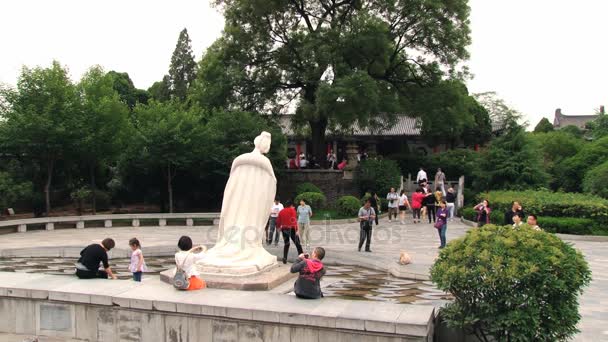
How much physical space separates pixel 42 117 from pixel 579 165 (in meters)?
29.8

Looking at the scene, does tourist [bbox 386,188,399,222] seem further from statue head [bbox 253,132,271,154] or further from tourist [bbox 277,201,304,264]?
statue head [bbox 253,132,271,154]

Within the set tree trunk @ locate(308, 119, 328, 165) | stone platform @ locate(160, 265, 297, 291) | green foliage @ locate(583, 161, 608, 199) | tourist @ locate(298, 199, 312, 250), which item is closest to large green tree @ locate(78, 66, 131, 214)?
tree trunk @ locate(308, 119, 328, 165)

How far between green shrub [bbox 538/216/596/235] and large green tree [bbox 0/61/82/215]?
18.9 m

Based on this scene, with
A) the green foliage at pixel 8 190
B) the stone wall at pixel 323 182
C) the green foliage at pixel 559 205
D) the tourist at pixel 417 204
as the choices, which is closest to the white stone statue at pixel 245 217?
the green foliage at pixel 559 205

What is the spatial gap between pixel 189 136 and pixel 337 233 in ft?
32.8

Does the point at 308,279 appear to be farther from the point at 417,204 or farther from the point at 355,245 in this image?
the point at 417,204

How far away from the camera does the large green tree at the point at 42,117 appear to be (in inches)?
873

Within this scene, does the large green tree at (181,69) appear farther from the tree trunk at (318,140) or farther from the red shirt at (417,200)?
the red shirt at (417,200)

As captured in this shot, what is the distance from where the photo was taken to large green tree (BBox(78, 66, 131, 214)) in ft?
78.4

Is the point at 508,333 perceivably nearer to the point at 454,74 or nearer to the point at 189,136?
the point at 189,136

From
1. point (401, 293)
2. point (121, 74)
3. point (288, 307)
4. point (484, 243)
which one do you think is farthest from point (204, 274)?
point (121, 74)

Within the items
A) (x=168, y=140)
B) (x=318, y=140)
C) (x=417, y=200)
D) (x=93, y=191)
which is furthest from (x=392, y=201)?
(x=93, y=191)

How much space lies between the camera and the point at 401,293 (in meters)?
9.42

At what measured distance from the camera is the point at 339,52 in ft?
84.8
